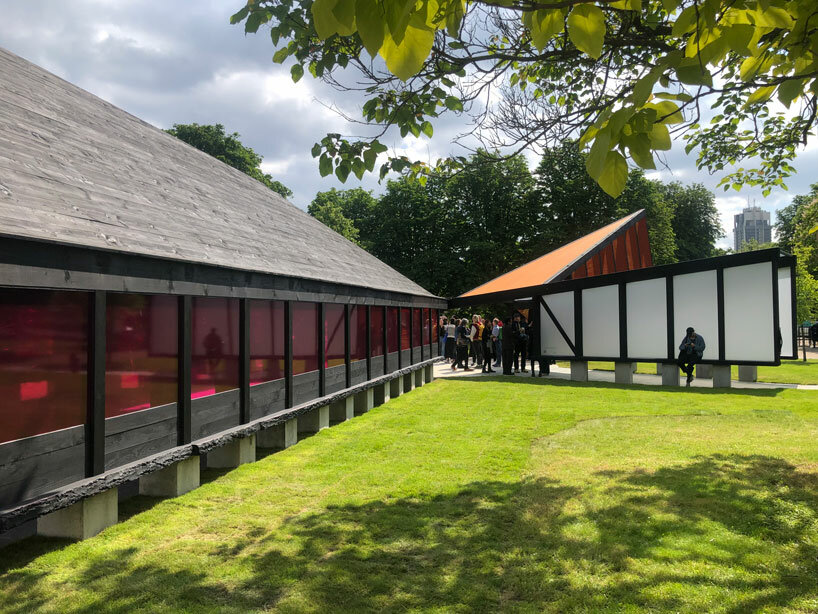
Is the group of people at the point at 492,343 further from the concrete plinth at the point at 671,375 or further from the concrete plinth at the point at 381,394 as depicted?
the concrete plinth at the point at 381,394

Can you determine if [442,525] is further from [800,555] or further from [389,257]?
[389,257]

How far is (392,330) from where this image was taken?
50.4 ft

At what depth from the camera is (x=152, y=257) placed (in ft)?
18.7

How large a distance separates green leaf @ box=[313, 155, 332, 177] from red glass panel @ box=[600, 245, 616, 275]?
2021 centimetres

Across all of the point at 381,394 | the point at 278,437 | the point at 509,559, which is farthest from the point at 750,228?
the point at 509,559

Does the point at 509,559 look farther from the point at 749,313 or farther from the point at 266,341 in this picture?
the point at 749,313

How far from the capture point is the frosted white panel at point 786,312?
1783 centimetres

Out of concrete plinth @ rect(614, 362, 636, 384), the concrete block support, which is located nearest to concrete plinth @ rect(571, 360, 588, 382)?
concrete plinth @ rect(614, 362, 636, 384)

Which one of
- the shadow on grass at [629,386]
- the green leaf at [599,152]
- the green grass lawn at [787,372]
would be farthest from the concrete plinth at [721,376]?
the green leaf at [599,152]

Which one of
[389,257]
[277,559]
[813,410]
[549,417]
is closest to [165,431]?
[277,559]

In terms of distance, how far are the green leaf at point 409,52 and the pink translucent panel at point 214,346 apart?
545 centimetres

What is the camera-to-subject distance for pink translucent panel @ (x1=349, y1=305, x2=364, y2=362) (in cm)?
1202

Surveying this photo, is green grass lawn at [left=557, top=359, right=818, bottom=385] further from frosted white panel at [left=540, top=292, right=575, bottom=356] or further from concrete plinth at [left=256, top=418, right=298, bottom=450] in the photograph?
concrete plinth at [left=256, top=418, right=298, bottom=450]

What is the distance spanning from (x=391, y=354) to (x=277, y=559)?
34.1 feet
